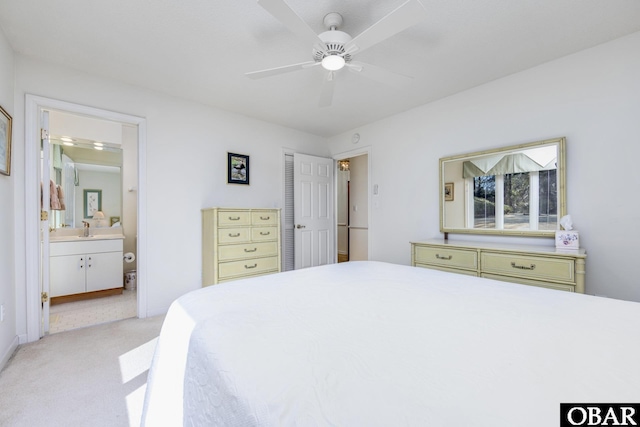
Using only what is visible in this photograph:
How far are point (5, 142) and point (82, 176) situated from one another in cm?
227

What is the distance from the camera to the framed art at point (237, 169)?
11.5 feet

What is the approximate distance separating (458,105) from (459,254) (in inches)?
64.4

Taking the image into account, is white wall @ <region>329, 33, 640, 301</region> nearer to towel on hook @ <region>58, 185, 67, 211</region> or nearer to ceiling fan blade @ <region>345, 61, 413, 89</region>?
ceiling fan blade @ <region>345, 61, 413, 89</region>

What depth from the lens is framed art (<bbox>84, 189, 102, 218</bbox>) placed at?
3.98 m

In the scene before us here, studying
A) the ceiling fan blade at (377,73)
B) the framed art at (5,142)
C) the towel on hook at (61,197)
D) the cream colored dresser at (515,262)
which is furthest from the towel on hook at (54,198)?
the cream colored dresser at (515,262)

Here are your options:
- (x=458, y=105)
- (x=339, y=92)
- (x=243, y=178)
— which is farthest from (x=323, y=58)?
(x=243, y=178)

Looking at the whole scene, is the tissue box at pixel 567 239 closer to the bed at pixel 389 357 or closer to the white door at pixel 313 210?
the bed at pixel 389 357

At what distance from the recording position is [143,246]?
286cm

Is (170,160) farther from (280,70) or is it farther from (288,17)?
(288,17)

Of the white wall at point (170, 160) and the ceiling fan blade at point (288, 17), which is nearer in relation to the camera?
the ceiling fan blade at point (288, 17)

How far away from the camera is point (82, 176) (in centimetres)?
399

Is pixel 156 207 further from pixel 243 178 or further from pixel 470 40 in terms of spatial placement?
pixel 470 40

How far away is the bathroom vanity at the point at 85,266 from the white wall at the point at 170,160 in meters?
1.27

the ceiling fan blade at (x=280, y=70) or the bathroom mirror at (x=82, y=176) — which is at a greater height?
the ceiling fan blade at (x=280, y=70)
